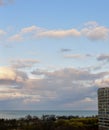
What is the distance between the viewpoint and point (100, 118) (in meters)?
75.3

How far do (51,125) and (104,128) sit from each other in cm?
1288

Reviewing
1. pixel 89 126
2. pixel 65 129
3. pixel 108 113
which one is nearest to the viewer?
pixel 65 129

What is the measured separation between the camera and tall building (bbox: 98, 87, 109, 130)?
71.7 m

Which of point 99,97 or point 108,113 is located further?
point 99,97

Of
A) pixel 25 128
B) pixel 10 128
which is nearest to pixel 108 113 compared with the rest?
pixel 25 128

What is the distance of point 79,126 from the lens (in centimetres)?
7356

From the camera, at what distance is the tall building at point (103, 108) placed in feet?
235

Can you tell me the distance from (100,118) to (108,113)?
3.98 metres

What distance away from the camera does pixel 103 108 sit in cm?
7581

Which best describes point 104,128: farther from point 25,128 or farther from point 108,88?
point 25,128

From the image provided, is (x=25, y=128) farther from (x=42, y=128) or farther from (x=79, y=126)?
(x=79, y=126)

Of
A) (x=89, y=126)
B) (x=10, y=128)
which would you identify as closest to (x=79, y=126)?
(x=89, y=126)

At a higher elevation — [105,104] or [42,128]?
[105,104]

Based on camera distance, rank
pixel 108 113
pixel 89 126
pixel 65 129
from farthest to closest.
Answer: pixel 89 126
pixel 108 113
pixel 65 129
